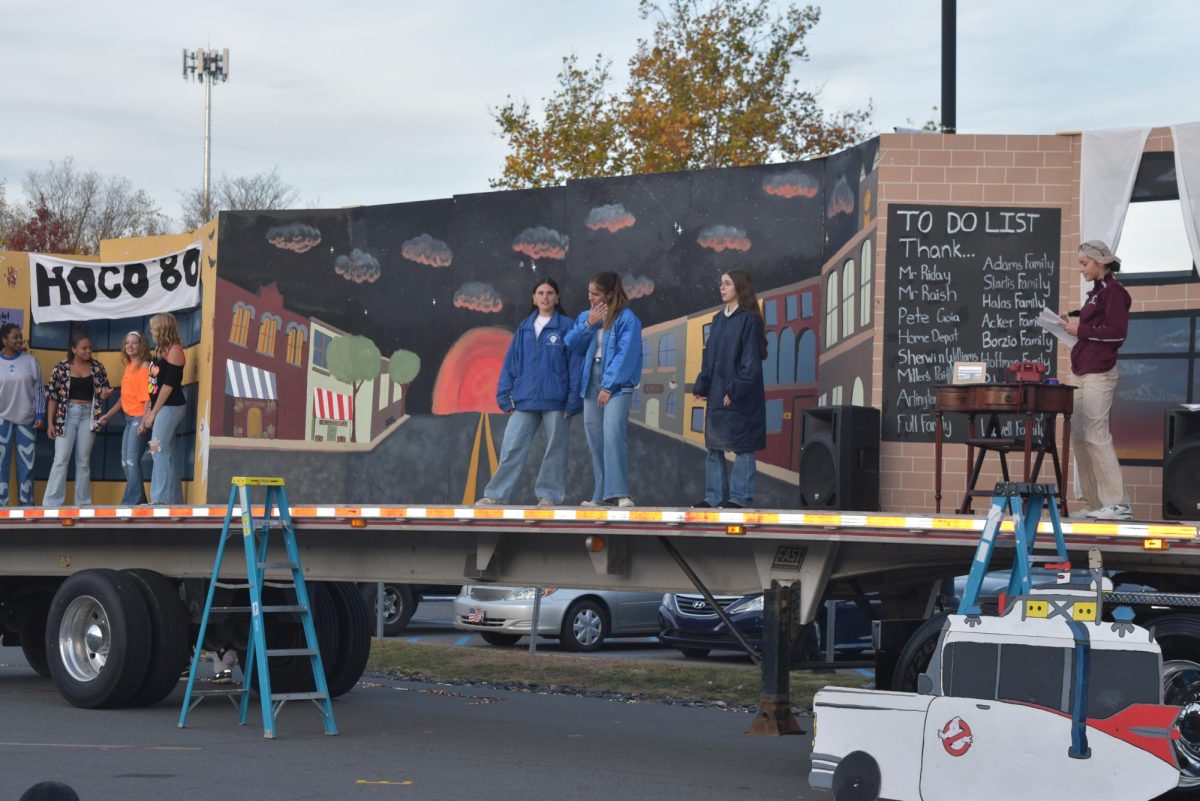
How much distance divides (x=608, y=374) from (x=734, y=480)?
1143mm

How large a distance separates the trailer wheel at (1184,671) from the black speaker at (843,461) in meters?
4.63

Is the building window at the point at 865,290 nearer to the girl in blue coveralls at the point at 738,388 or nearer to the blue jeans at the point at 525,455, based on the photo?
the girl in blue coveralls at the point at 738,388

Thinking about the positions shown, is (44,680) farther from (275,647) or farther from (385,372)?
(385,372)

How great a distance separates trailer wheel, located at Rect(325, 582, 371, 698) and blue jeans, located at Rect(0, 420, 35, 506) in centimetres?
409

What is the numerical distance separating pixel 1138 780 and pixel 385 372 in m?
10.8

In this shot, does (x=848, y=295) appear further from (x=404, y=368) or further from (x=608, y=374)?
(x=404, y=368)

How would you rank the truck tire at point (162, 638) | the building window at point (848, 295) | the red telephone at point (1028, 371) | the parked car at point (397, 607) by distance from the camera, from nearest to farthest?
1. the red telephone at point (1028, 371)
2. the truck tire at point (162, 638)
3. the building window at point (848, 295)
4. the parked car at point (397, 607)

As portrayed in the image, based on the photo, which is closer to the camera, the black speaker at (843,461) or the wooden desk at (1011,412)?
the wooden desk at (1011,412)

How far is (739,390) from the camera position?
1076cm

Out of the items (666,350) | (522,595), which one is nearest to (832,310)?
(666,350)

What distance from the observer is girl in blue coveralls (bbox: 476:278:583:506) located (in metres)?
11.2

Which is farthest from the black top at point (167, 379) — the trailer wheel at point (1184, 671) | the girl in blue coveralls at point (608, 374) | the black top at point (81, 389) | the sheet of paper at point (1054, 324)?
the trailer wheel at point (1184, 671)

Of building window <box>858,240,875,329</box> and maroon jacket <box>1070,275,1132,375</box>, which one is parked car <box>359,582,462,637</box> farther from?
maroon jacket <box>1070,275,1132,375</box>

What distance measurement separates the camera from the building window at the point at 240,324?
16.2 meters
